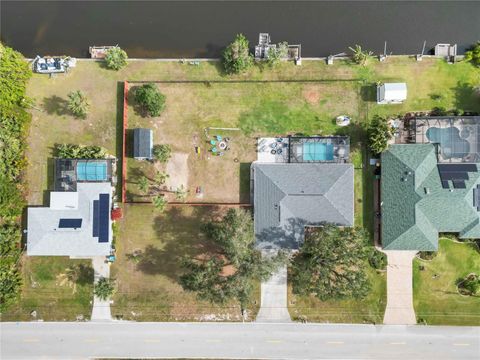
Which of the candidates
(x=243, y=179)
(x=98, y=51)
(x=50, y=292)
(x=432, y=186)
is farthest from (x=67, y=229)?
(x=432, y=186)

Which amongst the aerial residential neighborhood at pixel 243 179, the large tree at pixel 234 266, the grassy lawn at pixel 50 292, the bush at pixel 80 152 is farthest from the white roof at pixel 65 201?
the large tree at pixel 234 266

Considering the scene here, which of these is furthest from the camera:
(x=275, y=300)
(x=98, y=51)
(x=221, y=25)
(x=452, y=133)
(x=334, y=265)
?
(x=221, y=25)

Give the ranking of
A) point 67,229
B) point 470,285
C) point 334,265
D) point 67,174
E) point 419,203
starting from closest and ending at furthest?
point 334,265
point 419,203
point 470,285
point 67,229
point 67,174

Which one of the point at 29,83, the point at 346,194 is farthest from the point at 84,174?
the point at 346,194

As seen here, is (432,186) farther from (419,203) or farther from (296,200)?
(296,200)

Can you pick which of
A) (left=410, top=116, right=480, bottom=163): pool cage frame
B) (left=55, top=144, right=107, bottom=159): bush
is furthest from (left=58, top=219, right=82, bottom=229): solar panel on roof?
(left=410, top=116, right=480, bottom=163): pool cage frame

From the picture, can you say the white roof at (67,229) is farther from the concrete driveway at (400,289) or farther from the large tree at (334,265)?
the concrete driveway at (400,289)

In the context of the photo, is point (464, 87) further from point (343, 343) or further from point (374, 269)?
point (343, 343)

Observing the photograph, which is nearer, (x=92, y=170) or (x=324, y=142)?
(x=324, y=142)

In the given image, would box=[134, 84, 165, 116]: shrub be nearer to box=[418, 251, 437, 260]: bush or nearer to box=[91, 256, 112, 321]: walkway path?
box=[91, 256, 112, 321]: walkway path
